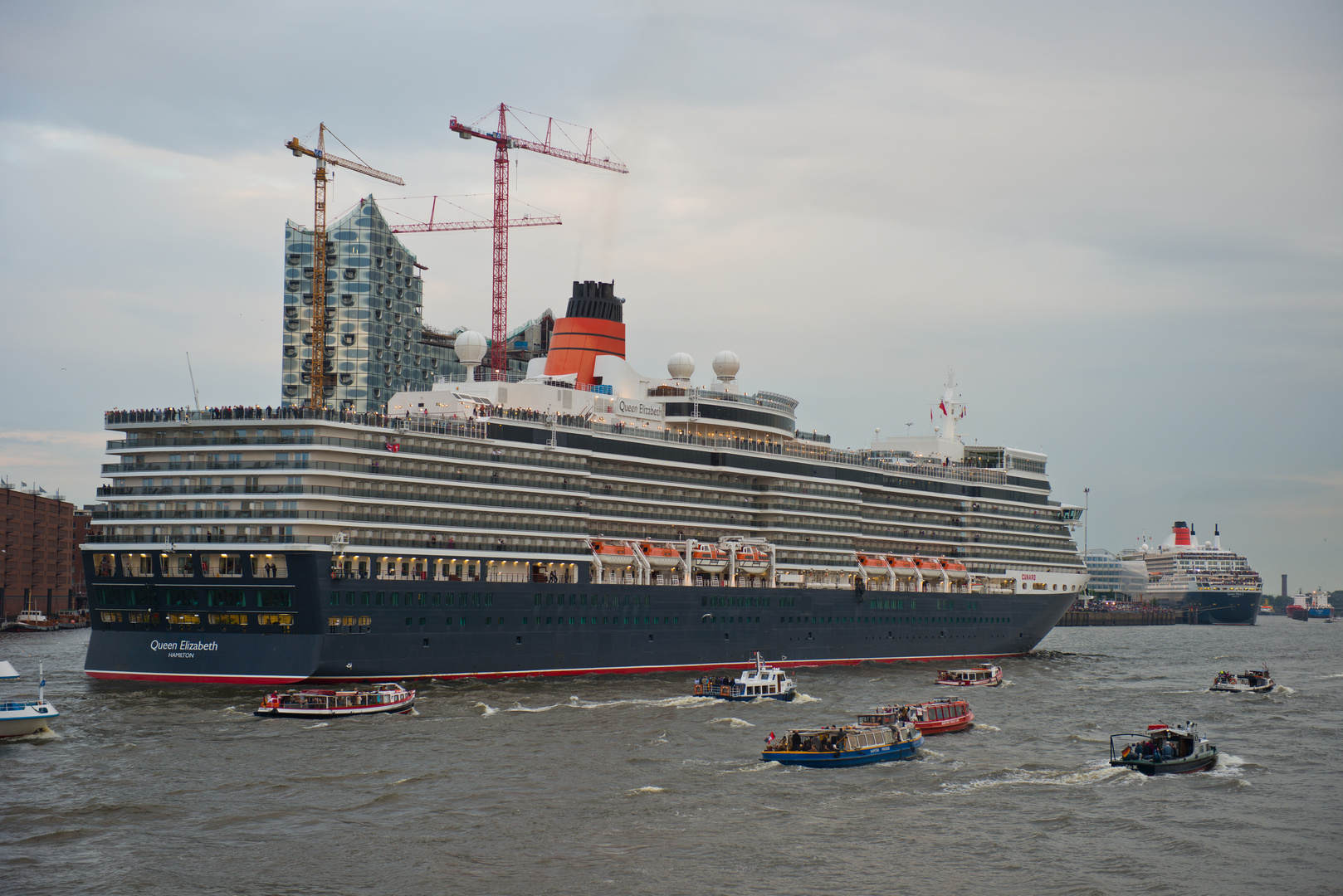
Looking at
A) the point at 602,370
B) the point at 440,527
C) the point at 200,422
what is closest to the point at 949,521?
the point at 602,370

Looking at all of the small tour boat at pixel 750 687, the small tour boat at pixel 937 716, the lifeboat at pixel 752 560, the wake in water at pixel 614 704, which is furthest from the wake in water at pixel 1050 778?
the lifeboat at pixel 752 560

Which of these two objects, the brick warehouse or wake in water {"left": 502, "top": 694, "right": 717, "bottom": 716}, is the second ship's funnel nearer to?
wake in water {"left": 502, "top": 694, "right": 717, "bottom": 716}

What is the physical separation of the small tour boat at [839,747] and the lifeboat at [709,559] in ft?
123

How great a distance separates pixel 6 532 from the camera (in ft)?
507

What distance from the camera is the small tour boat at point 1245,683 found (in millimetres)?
86188

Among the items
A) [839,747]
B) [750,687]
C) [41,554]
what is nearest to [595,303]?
[750,687]

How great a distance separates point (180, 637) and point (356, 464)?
14222mm

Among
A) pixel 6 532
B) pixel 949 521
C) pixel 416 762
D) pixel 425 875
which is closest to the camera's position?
pixel 425 875

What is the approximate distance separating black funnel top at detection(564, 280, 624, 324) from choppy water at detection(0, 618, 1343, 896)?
127ft

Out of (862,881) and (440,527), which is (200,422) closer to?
(440,527)

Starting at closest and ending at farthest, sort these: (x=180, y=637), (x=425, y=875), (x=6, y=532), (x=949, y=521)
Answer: (x=425, y=875), (x=180, y=637), (x=949, y=521), (x=6, y=532)

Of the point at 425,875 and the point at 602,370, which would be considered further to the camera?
the point at 602,370

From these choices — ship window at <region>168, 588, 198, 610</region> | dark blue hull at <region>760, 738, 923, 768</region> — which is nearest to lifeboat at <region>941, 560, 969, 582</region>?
dark blue hull at <region>760, 738, 923, 768</region>

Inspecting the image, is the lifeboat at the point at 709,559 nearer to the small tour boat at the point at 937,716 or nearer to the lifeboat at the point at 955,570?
the lifeboat at the point at 955,570
